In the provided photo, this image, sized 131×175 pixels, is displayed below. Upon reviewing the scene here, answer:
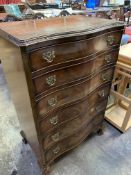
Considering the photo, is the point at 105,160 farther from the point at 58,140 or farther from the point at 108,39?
the point at 108,39

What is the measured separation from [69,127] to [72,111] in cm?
15

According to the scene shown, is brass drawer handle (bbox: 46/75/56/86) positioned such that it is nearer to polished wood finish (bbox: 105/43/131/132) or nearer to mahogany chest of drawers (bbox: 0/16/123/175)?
mahogany chest of drawers (bbox: 0/16/123/175)

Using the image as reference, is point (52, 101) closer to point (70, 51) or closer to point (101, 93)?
point (70, 51)

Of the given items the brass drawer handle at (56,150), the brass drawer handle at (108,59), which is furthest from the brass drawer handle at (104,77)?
the brass drawer handle at (56,150)

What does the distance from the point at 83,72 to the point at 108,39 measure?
266 millimetres

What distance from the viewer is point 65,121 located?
108cm

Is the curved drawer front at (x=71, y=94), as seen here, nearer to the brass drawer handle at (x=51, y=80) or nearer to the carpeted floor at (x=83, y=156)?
the brass drawer handle at (x=51, y=80)

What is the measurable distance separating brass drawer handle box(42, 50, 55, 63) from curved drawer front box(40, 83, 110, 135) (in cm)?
37

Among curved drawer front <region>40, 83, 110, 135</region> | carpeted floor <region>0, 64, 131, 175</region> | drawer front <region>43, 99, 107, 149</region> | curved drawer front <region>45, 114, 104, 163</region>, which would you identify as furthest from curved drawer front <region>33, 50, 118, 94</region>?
carpeted floor <region>0, 64, 131, 175</region>

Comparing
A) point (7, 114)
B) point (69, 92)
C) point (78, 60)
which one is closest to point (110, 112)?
point (69, 92)

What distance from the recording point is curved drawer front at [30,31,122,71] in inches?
27.7

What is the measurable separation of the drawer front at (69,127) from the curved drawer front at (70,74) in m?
0.33

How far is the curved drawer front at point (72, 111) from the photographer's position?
38.1 inches

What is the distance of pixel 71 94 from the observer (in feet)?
3.19
